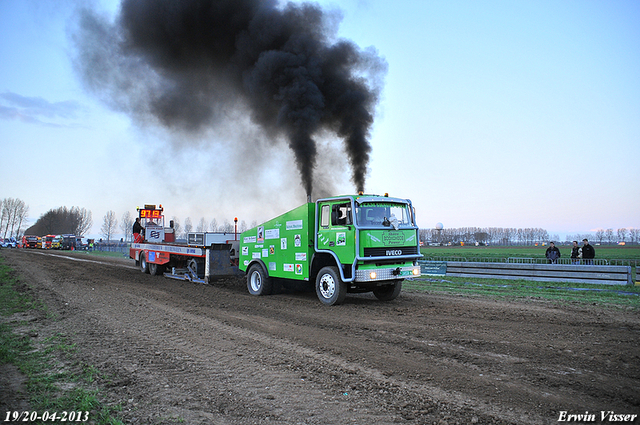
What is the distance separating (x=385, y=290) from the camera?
10.8 m

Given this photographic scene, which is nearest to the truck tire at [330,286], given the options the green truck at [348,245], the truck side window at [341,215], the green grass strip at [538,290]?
the green truck at [348,245]

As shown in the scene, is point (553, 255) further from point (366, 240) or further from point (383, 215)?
point (366, 240)

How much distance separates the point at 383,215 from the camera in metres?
9.70

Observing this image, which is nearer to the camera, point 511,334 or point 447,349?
point 447,349

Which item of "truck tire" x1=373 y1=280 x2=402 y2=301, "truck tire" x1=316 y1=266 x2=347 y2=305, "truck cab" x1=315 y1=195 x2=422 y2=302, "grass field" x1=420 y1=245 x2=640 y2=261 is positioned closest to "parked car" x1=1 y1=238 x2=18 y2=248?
"grass field" x1=420 y1=245 x2=640 y2=261

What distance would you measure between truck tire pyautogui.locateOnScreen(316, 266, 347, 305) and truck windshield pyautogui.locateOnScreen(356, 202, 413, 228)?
1.44 metres

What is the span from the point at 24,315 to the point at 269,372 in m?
6.43

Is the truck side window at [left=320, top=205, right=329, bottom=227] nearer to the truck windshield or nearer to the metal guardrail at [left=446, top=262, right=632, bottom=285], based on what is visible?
the truck windshield

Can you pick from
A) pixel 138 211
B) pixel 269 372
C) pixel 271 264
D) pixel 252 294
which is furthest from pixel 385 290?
pixel 138 211

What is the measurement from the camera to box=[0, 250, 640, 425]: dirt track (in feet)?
12.7

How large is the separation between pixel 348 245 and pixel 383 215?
124cm

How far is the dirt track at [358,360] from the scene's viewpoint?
12.7 feet

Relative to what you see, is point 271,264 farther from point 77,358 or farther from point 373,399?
point 373,399

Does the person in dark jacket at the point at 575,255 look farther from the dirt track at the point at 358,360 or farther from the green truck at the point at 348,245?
the green truck at the point at 348,245
